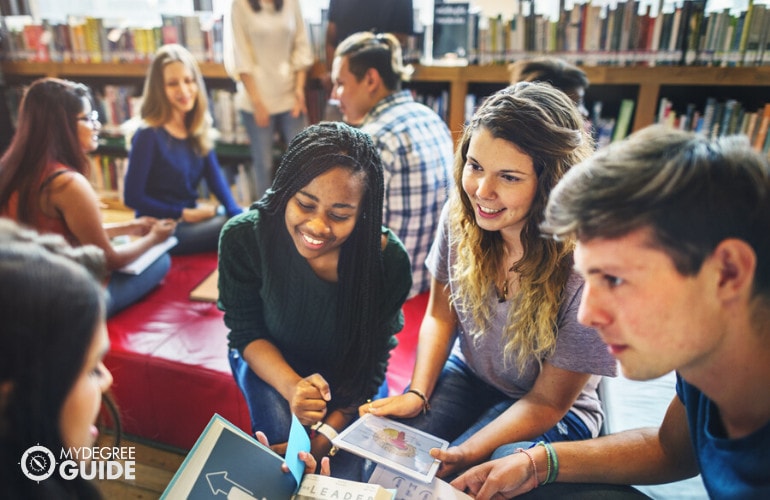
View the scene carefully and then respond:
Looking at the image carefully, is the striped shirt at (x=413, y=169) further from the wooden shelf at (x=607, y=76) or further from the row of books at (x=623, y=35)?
the row of books at (x=623, y=35)

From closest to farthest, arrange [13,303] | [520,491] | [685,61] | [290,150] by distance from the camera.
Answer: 1. [13,303]
2. [520,491]
3. [290,150]
4. [685,61]

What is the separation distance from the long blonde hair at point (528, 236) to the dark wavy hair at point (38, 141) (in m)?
1.31

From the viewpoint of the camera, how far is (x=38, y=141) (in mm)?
1688

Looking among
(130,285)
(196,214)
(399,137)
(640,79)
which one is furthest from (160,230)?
(640,79)

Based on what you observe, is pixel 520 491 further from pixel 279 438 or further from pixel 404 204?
pixel 404 204

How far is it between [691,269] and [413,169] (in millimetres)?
1422

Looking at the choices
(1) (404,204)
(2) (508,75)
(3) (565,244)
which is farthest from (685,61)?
(3) (565,244)

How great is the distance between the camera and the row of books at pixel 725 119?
2.79m

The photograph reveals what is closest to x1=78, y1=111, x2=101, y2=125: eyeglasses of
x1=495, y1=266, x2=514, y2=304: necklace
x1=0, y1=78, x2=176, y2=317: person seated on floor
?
x1=0, y1=78, x2=176, y2=317: person seated on floor

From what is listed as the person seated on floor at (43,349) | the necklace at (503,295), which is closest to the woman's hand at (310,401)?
the necklace at (503,295)

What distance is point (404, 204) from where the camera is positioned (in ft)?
6.76

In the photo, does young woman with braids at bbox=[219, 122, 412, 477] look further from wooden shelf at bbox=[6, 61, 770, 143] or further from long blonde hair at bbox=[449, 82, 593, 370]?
wooden shelf at bbox=[6, 61, 770, 143]

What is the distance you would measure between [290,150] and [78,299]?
0.68 metres

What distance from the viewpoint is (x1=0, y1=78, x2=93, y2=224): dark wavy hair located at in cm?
165
